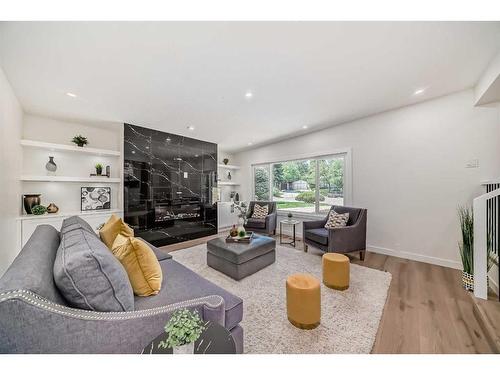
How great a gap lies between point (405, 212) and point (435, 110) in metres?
1.65

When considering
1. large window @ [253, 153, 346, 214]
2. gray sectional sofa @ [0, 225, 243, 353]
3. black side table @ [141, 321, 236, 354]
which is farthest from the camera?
large window @ [253, 153, 346, 214]

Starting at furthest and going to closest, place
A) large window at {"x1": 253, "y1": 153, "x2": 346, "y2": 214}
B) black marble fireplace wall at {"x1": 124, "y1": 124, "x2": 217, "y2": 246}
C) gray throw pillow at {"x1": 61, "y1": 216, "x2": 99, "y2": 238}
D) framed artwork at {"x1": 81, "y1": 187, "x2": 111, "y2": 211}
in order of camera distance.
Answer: large window at {"x1": 253, "y1": 153, "x2": 346, "y2": 214}
black marble fireplace wall at {"x1": 124, "y1": 124, "x2": 217, "y2": 246}
framed artwork at {"x1": 81, "y1": 187, "x2": 111, "y2": 211}
gray throw pillow at {"x1": 61, "y1": 216, "x2": 99, "y2": 238}

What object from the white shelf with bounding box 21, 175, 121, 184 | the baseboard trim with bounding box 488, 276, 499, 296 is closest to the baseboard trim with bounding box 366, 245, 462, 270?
the baseboard trim with bounding box 488, 276, 499, 296

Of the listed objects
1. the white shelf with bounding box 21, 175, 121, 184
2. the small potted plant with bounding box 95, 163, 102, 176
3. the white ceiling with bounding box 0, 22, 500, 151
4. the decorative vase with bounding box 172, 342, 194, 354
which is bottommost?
the decorative vase with bounding box 172, 342, 194, 354

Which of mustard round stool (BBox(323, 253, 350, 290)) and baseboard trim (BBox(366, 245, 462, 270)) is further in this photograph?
baseboard trim (BBox(366, 245, 462, 270))

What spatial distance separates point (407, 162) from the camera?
328 centimetres

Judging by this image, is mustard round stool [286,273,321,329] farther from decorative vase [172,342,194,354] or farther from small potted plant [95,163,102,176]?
small potted plant [95,163,102,176]

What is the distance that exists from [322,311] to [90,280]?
1901 mm

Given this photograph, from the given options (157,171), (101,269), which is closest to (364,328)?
(101,269)

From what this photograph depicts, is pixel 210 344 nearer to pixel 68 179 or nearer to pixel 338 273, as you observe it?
pixel 338 273

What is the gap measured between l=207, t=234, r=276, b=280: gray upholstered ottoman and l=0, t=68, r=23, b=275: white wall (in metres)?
2.32

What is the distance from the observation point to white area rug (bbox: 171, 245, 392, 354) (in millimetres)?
1493

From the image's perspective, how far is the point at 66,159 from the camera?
3641 millimetres

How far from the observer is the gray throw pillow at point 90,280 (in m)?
0.91
